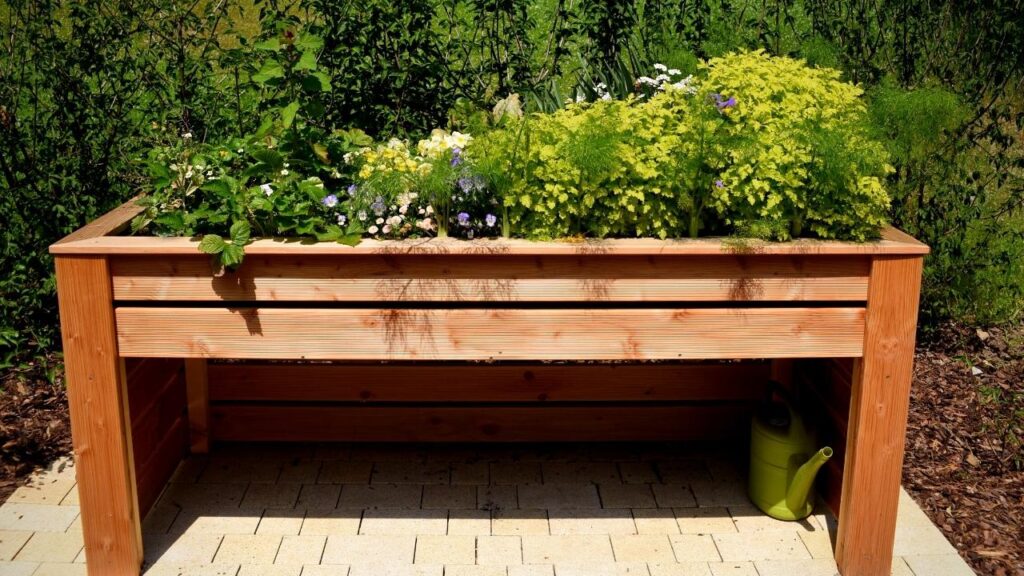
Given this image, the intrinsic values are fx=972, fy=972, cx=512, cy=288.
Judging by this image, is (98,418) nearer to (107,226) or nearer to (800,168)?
(107,226)

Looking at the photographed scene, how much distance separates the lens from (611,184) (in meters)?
2.80

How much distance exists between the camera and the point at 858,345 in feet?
9.41

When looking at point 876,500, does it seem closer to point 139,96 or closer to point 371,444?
point 371,444

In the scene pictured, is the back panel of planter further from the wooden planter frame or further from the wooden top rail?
the wooden top rail

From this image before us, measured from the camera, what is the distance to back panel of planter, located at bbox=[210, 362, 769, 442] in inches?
147

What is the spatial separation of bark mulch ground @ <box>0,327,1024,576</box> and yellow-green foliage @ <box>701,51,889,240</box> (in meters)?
1.17

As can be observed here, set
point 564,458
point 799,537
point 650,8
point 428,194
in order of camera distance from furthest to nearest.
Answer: point 650,8
point 564,458
point 799,537
point 428,194

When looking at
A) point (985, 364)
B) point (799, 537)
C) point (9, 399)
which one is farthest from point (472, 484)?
point (985, 364)

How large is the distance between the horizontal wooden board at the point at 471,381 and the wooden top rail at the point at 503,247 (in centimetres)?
101

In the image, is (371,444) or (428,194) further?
(371,444)

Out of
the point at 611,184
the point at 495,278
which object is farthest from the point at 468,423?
the point at 611,184

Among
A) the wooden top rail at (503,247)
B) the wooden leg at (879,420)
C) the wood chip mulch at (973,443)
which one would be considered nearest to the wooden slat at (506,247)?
the wooden top rail at (503,247)

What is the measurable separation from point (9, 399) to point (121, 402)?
148 centimetres

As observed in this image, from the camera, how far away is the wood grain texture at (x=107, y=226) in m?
2.79
